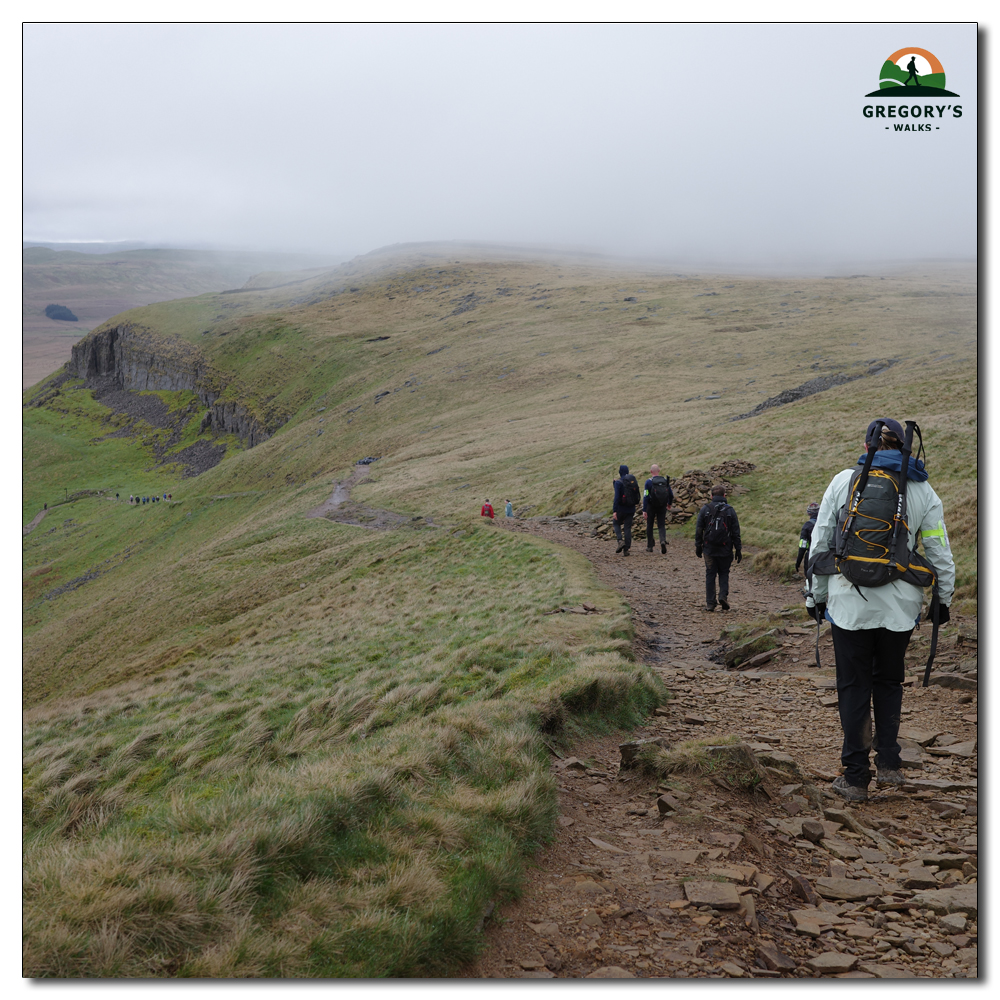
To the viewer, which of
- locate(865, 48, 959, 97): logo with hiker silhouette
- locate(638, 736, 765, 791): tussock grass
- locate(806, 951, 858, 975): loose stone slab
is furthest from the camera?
locate(865, 48, 959, 97): logo with hiker silhouette

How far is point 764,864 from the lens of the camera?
502 centimetres

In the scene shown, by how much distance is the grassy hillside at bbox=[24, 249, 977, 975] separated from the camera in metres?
3.88

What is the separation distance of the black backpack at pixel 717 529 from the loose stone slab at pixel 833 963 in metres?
11.5

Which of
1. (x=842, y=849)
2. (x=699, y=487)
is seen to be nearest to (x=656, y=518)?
(x=699, y=487)

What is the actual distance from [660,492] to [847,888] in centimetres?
1776

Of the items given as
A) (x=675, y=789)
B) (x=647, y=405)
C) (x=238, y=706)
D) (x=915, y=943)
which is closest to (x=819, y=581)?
(x=675, y=789)

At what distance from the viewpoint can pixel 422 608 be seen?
18.9m

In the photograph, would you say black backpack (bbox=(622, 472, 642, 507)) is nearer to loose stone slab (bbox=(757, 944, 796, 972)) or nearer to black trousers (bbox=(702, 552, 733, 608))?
black trousers (bbox=(702, 552, 733, 608))

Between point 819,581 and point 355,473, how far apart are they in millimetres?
59975

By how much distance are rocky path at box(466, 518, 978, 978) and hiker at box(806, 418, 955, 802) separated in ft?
1.76

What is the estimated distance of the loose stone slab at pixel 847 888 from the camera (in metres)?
4.67

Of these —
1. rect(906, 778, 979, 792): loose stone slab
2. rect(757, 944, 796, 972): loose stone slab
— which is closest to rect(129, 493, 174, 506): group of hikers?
rect(906, 778, 979, 792): loose stone slab

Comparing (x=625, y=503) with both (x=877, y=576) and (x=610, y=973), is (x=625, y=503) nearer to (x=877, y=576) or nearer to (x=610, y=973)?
(x=877, y=576)

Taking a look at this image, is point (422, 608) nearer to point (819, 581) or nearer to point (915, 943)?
point (819, 581)
